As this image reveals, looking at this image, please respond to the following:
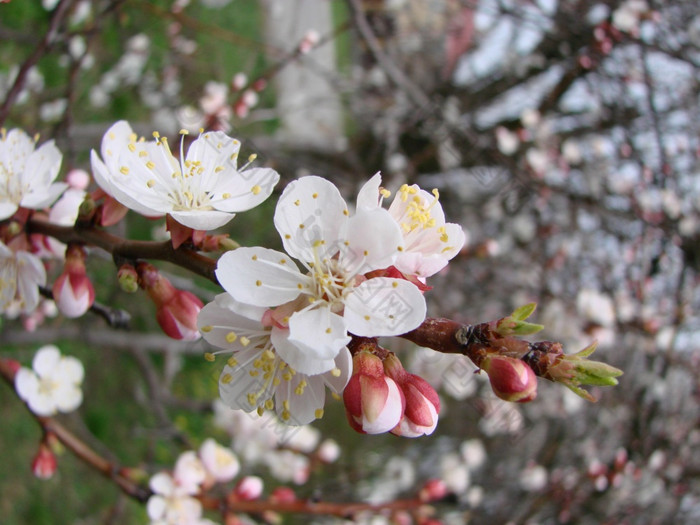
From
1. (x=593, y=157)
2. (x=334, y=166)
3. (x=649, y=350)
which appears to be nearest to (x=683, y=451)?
(x=649, y=350)

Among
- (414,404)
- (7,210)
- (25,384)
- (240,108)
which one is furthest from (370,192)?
(240,108)

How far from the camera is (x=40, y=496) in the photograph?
11.9 feet

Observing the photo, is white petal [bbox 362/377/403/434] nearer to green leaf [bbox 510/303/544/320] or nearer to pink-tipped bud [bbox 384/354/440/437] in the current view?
pink-tipped bud [bbox 384/354/440/437]

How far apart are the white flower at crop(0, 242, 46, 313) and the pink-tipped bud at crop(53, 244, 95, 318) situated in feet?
0.18

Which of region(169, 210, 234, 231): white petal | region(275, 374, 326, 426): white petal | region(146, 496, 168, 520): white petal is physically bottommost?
region(146, 496, 168, 520): white petal

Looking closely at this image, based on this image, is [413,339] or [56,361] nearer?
[413,339]

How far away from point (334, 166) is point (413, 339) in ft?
10.8

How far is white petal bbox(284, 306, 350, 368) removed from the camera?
696 millimetres

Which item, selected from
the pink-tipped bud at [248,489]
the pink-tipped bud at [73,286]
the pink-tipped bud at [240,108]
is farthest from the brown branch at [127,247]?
the pink-tipped bud at [240,108]

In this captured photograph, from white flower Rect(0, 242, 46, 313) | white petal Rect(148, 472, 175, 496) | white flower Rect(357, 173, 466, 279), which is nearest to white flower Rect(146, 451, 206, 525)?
white petal Rect(148, 472, 175, 496)

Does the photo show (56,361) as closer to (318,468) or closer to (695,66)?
(318,468)

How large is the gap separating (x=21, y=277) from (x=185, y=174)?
35 centimetres

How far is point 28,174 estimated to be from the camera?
0.98 m

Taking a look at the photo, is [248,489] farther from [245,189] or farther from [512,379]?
[512,379]
